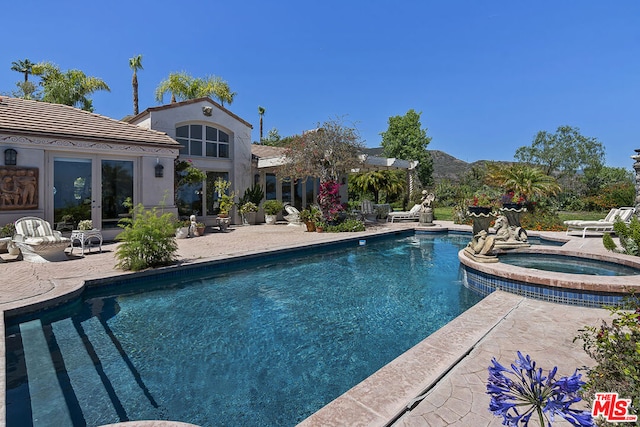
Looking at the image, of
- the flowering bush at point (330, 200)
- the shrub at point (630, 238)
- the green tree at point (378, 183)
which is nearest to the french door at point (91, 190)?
the flowering bush at point (330, 200)

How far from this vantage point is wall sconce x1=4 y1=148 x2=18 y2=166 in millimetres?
9656

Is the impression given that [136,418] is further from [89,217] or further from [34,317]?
[89,217]

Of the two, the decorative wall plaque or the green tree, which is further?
the green tree

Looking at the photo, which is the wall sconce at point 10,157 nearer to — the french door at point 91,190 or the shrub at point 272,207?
the french door at point 91,190

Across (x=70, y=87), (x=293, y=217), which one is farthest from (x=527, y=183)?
(x=70, y=87)

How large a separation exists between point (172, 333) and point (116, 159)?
9445mm

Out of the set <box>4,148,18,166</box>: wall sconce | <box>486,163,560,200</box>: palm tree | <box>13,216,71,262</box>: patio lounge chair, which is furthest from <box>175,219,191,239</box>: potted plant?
<box>486,163,560,200</box>: palm tree

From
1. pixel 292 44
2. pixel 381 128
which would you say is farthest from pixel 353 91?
pixel 381 128

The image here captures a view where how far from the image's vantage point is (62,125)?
11.0 meters

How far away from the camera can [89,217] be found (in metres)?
11.5

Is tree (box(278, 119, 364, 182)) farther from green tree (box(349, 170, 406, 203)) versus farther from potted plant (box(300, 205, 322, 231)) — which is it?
green tree (box(349, 170, 406, 203))

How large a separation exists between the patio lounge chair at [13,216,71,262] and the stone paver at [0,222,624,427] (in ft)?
4.13

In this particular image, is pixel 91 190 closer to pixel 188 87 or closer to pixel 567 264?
pixel 567 264

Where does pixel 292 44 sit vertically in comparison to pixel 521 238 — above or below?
above
